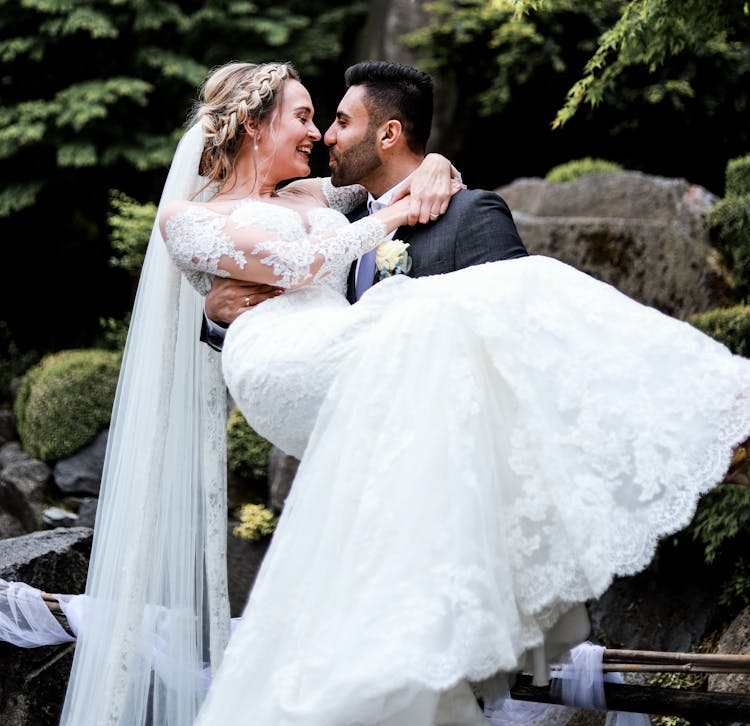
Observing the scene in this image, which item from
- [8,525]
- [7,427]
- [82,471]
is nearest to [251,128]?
[82,471]

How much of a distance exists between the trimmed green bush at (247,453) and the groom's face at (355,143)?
366 cm

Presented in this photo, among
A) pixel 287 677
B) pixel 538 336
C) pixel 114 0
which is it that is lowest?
pixel 287 677

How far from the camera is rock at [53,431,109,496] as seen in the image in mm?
7984

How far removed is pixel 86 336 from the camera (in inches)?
434

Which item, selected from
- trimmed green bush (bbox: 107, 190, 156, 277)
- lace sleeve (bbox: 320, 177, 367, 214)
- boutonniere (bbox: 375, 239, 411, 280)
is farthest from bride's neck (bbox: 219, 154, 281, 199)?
trimmed green bush (bbox: 107, 190, 156, 277)

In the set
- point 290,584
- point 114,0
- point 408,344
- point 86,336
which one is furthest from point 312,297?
point 86,336

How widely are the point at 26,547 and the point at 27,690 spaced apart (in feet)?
2.06

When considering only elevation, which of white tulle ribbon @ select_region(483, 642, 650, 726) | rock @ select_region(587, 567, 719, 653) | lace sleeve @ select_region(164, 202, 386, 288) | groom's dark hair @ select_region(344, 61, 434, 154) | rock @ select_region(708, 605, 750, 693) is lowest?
rock @ select_region(587, 567, 719, 653)

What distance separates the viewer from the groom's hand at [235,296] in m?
3.18

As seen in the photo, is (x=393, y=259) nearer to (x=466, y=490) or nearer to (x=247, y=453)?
(x=466, y=490)

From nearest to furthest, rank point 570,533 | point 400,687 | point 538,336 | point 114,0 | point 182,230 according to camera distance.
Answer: point 400,687 < point 570,533 < point 538,336 < point 182,230 < point 114,0

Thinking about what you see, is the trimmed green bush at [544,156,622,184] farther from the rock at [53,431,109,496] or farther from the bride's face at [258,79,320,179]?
the bride's face at [258,79,320,179]

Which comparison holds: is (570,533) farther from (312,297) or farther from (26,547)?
(26,547)

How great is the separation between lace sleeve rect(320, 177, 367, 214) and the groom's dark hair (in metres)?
0.29
